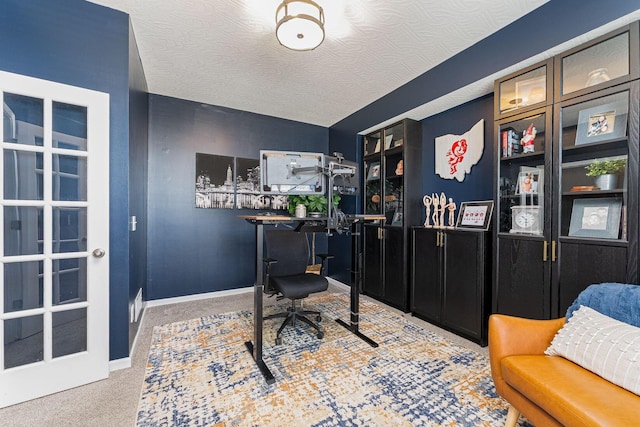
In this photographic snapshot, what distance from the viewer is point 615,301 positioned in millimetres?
1471

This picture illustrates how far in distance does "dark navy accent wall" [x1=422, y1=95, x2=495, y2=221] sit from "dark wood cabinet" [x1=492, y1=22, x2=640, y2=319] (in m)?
0.42

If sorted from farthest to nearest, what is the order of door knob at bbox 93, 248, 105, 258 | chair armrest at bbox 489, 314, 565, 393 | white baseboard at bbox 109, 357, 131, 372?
white baseboard at bbox 109, 357, 131, 372 < door knob at bbox 93, 248, 105, 258 < chair armrest at bbox 489, 314, 565, 393

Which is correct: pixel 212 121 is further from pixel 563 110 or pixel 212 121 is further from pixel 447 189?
pixel 563 110

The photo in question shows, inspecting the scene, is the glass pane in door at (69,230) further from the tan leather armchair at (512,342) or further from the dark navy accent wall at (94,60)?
the tan leather armchair at (512,342)

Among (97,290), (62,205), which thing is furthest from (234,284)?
(62,205)

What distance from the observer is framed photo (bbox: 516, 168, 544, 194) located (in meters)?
2.20

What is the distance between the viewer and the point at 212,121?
390 cm

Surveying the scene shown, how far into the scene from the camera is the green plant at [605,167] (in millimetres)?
1795

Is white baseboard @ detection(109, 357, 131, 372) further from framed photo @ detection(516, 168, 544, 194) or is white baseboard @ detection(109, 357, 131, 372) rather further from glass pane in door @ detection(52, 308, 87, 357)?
framed photo @ detection(516, 168, 544, 194)

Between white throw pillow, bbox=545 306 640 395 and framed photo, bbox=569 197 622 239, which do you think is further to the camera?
framed photo, bbox=569 197 622 239

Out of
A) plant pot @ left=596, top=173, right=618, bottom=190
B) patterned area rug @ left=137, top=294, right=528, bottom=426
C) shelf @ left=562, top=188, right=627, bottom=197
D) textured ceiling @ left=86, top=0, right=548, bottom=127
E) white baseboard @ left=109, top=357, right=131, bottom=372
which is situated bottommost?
patterned area rug @ left=137, top=294, right=528, bottom=426

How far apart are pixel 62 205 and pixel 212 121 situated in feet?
7.92

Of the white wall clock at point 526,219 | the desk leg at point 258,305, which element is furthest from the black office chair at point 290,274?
the white wall clock at point 526,219

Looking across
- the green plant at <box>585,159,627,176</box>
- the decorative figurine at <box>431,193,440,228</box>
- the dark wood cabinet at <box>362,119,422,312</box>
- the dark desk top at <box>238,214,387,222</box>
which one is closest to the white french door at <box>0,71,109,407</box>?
the dark desk top at <box>238,214,387,222</box>
